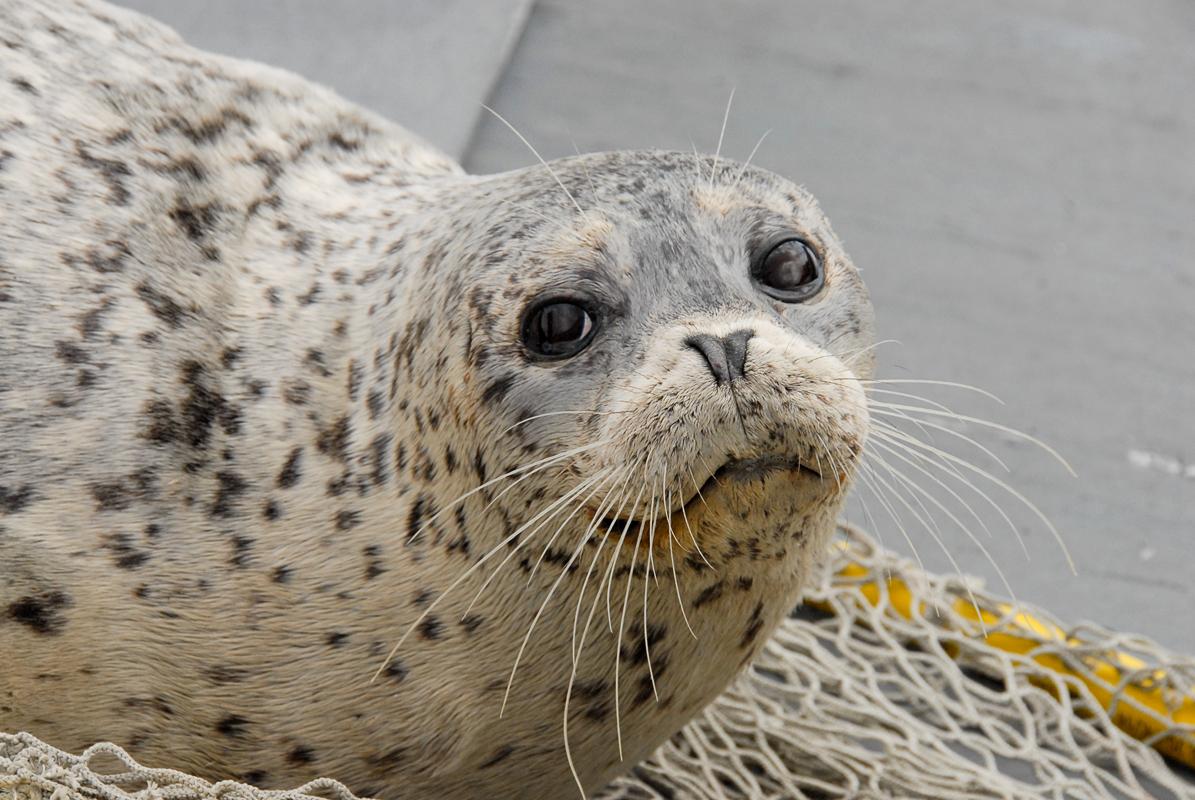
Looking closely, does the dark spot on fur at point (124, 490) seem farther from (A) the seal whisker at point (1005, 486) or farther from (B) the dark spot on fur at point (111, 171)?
(A) the seal whisker at point (1005, 486)

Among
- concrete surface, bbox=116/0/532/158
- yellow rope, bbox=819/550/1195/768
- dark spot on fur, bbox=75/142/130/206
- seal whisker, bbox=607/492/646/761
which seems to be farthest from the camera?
concrete surface, bbox=116/0/532/158

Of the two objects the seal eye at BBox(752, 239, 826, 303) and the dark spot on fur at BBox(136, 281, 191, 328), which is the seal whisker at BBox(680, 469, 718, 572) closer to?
the seal eye at BBox(752, 239, 826, 303)

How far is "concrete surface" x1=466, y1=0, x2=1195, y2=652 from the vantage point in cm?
460

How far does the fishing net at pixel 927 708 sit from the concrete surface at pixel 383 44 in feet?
7.87

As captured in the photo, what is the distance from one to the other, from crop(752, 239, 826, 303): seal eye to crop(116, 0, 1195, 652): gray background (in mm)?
1873

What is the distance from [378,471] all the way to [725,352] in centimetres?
77

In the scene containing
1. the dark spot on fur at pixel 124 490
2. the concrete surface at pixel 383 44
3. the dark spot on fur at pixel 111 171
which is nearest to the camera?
the dark spot on fur at pixel 124 490

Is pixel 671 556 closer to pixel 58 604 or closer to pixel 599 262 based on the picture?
pixel 599 262

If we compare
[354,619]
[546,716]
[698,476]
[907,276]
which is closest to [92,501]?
[354,619]

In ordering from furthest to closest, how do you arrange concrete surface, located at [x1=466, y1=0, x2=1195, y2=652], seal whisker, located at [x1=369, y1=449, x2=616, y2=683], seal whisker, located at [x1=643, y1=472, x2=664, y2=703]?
concrete surface, located at [x1=466, y1=0, x2=1195, y2=652] → seal whisker, located at [x1=369, y1=449, x2=616, y2=683] → seal whisker, located at [x1=643, y1=472, x2=664, y2=703]

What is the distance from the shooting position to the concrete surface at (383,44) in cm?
563

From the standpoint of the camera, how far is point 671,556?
2.48 m

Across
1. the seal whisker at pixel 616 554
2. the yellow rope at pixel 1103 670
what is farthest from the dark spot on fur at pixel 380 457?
the yellow rope at pixel 1103 670

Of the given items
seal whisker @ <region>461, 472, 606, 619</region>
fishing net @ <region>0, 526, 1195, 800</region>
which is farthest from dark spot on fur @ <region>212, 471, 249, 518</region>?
fishing net @ <region>0, 526, 1195, 800</region>
